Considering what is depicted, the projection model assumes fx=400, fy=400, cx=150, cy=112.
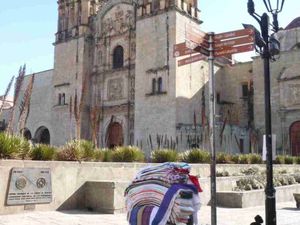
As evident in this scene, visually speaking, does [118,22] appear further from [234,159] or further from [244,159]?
[234,159]

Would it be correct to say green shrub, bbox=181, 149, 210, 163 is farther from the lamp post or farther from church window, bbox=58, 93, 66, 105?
church window, bbox=58, 93, 66, 105

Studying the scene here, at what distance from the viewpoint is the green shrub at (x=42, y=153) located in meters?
9.05

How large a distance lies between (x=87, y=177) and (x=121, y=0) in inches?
1026

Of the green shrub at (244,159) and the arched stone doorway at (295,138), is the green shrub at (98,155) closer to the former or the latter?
the green shrub at (244,159)

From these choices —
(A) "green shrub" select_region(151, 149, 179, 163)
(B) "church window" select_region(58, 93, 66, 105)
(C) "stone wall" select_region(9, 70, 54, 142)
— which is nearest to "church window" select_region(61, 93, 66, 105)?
(B) "church window" select_region(58, 93, 66, 105)

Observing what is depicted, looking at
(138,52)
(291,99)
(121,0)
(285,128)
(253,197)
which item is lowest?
(253,197)

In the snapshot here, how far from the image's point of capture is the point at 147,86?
2828cm

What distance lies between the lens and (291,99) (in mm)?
28406

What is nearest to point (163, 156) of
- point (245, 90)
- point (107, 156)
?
point (107, 156)

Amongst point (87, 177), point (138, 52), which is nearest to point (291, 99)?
point (138, 52)

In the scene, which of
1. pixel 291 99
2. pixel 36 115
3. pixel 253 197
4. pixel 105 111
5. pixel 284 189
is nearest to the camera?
pixel 253 197

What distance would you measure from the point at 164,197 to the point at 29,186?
5102mm

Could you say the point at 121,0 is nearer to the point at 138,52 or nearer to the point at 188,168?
the point at 138,52

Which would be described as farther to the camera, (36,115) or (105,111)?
(36,115)
